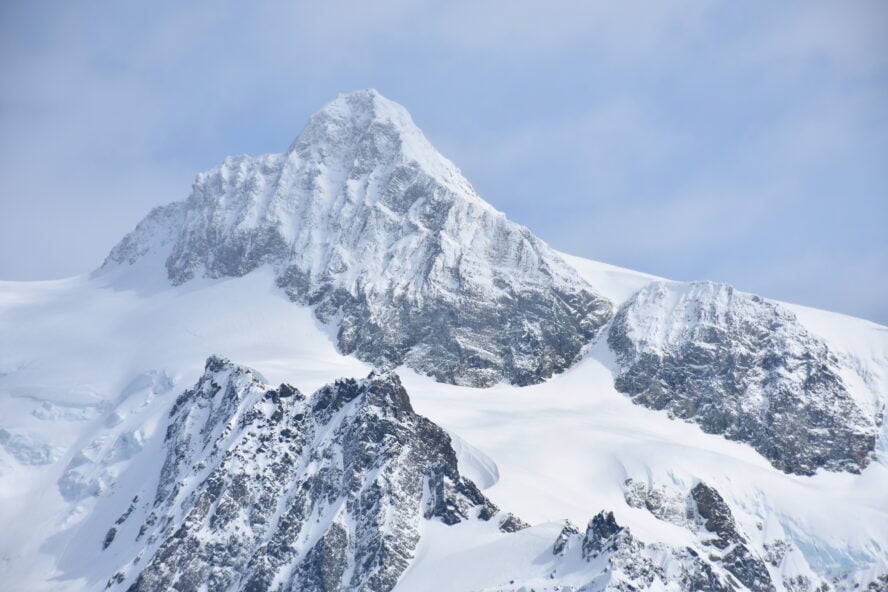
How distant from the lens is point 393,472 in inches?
6412

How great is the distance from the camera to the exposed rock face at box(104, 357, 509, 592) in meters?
154

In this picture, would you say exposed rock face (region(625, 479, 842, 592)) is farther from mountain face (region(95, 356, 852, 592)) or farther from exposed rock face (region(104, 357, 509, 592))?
exposed rock face (region(104, 357, 509, 592))

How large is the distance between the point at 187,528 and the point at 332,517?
2239cm

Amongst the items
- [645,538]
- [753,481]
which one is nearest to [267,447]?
[645,538]

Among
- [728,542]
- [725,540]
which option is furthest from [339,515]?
[728,542]

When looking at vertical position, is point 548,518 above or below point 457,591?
above

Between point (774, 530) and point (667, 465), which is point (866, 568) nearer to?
point (774, 530)

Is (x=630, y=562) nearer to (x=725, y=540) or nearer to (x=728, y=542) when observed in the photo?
(x=728, y=542)

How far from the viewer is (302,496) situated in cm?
16312

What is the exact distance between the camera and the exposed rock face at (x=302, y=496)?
154 metres

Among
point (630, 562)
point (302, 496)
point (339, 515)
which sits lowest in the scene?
point (630, 562)

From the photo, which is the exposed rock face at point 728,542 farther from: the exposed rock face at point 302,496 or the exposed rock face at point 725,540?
the exposed rock face at point 302,496

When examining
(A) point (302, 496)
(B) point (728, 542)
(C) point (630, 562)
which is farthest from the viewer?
(B) point (728, 542)

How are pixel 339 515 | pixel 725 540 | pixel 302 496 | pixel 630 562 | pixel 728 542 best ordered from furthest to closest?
pixel 725 540 → pixel 728 542 → pixel 302 496 → pixel 339 515 → pixel 630 562
